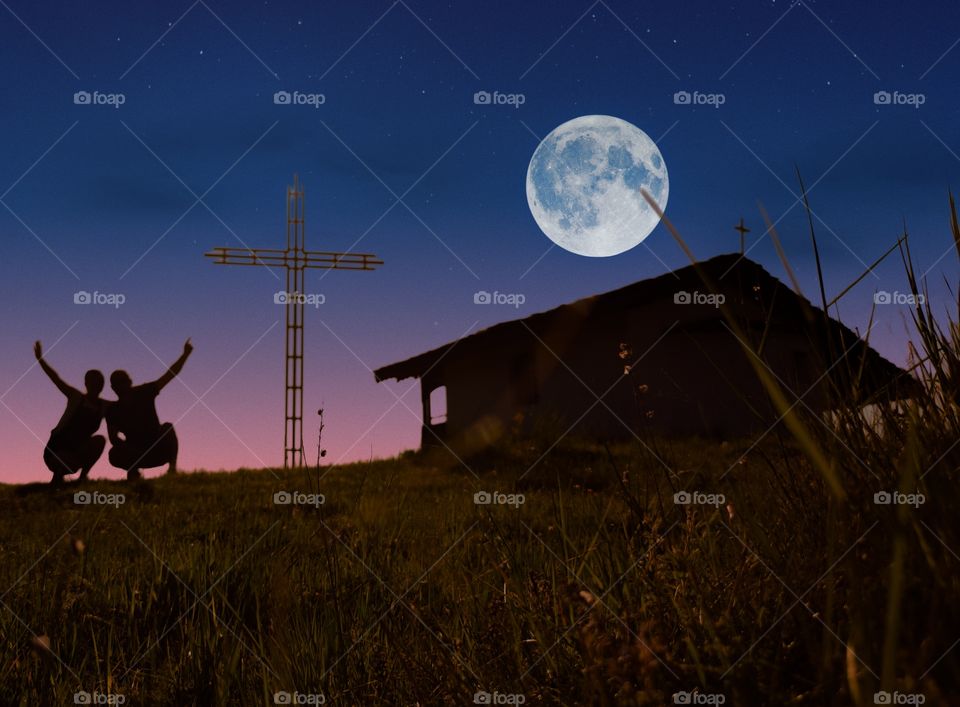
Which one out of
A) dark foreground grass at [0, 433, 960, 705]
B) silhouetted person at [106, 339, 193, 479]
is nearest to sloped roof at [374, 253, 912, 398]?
silhouetted person at [106, 339, 193, 479]

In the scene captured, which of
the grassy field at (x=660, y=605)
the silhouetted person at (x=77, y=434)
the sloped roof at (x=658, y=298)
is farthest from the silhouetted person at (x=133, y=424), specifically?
the grassy field at (x=660, y=605)

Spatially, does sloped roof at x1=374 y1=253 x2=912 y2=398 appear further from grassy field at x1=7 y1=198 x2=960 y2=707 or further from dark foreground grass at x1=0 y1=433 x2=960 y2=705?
grassy field at x1=7 y1=198 x2=960 y2=707

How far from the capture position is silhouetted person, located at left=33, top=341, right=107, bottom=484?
1391 centimetres

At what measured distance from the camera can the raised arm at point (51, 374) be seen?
12.5 m

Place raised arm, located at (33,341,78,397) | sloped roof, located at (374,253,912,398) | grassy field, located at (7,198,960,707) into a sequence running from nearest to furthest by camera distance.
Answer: grassy field, located at (7,198,960,707)
raised arm, located at (33,341,78,397)
sloped roof, located at (374,253,912,398)

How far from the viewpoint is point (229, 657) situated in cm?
280

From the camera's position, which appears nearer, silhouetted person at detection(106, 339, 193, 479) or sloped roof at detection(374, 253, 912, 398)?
silhouetted person at detection(106, 339, 193, 479)

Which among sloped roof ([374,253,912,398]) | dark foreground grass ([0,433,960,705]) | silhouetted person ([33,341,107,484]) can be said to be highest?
sloped roof ([374,253,912,398])

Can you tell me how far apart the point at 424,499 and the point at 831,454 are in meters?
8.11

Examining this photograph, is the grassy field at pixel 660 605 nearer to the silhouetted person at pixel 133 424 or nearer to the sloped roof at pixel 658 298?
the silhouetted person at pixel 133 424

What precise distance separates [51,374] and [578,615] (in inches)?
540

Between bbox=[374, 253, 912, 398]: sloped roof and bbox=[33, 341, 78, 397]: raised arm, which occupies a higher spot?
bbox=[374, 253, 912, 398]: sloped roof

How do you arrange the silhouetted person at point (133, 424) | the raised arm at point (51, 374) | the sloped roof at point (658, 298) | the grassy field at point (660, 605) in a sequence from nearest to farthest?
the grassy field at point (660, 605) < the raised arm at point (51, 374) < the silhouetted person at point (133, 424) < the sloped roof at point (658, 298)

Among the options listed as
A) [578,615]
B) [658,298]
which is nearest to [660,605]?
[578,615]
